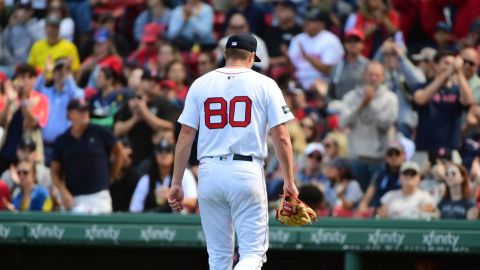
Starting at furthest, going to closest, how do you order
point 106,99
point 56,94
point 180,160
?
point 106,99, point 56,94, point 180,160

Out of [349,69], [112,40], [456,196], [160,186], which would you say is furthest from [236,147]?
[112,40]

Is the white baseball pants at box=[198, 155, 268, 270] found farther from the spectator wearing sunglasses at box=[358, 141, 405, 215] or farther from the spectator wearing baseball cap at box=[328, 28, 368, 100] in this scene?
the spectator wearing baseball cap at box=[328, 28, 368, 100]

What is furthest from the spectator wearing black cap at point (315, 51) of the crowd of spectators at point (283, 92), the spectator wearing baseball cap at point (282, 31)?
the spectator wearing baseball cap at point (282, 31)

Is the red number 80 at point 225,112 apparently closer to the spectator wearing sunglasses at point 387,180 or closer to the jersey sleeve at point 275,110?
the jersey sleeve at point 275,110

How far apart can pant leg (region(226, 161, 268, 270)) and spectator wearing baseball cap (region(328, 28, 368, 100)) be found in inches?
252

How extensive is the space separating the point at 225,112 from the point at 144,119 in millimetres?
5851

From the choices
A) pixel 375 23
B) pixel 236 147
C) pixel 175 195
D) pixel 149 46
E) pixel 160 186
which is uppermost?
pixel 375 23

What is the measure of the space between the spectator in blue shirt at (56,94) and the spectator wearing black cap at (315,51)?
2.83m

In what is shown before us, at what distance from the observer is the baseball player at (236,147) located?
7.79m

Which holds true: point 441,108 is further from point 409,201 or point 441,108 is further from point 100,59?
point 100,59

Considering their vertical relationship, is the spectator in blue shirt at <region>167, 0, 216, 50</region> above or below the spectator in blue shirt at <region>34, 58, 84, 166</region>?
above

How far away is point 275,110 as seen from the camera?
780 centimetres

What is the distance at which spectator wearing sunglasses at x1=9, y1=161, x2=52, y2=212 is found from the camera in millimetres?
12412

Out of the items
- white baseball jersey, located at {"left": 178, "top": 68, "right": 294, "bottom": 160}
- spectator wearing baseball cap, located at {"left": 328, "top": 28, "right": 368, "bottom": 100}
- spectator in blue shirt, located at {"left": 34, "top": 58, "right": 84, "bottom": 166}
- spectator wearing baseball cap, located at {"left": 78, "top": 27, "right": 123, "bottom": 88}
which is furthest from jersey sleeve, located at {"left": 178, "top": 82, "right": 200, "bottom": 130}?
spectator wearing baseball cap, located at {"left": 78, "top": 27, "right": 123, "bottom": 88}
